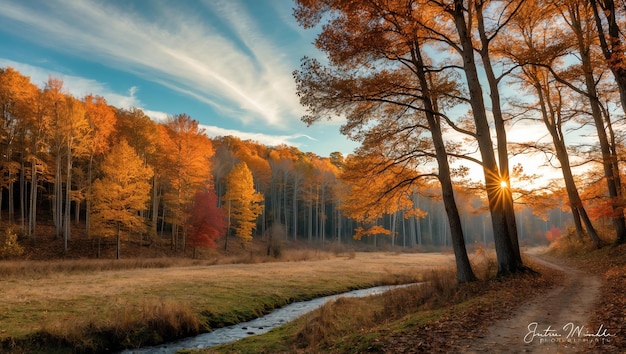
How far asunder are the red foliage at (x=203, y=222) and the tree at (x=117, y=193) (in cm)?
564

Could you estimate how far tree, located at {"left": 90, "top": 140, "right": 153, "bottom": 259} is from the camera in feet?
87.7

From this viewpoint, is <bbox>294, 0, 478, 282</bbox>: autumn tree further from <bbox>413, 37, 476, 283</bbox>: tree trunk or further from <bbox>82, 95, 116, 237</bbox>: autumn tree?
<bbox>82, 95, 116, 237</bbox>: autumn tree

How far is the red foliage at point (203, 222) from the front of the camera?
109 ft

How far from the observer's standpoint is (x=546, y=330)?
5.91m

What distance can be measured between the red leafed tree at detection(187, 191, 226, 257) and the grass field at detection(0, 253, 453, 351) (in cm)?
1109

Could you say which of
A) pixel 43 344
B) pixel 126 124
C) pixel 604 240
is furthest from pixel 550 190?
pixel 126 124

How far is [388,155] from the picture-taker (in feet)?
42.5

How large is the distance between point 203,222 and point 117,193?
337 inches

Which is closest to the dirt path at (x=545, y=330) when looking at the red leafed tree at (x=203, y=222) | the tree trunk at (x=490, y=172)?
the tree trunk at (x=490, y=172)

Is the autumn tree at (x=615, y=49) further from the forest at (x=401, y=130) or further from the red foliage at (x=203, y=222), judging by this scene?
the red foliage at (x=203, y=222)

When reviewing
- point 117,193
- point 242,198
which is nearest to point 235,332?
point 117,193

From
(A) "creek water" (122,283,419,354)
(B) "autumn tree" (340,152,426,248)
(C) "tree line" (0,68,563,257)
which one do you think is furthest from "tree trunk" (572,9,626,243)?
(A) "creek water" (122,283,419,354)

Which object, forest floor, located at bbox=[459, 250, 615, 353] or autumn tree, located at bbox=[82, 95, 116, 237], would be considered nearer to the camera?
forest floor, located at bbox=[459, 250, 615, 353]

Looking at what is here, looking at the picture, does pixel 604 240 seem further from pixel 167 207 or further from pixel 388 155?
pixel 167 207
